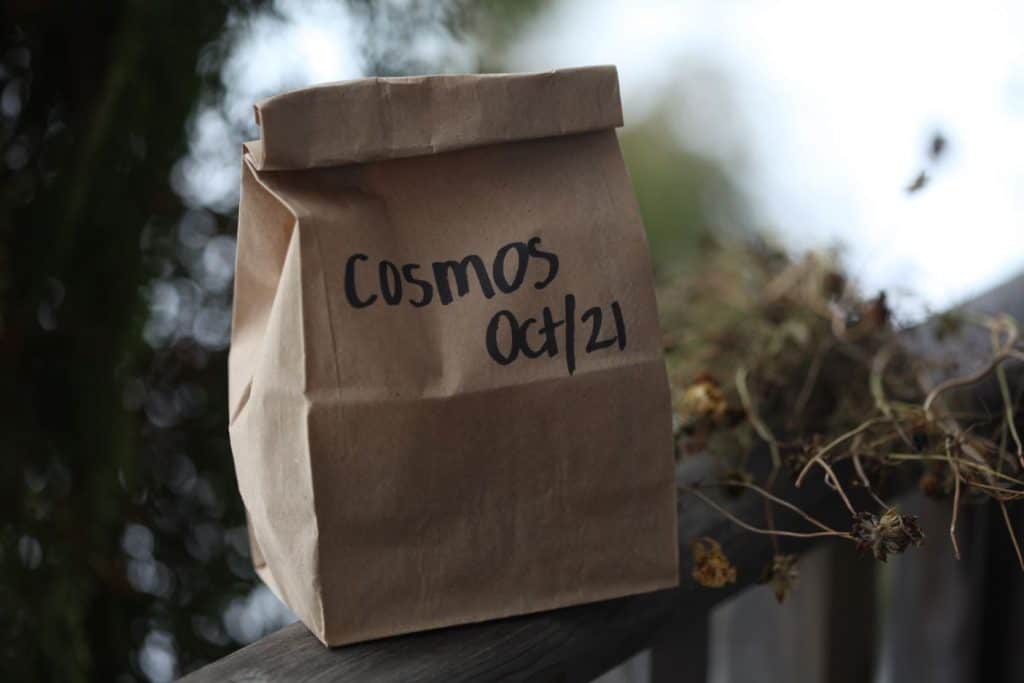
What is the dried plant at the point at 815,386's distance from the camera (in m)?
0.75

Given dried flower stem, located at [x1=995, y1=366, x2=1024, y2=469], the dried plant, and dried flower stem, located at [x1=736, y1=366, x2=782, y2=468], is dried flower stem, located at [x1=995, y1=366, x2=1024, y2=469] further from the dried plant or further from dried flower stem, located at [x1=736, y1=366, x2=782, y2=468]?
dried flower stem, located at [x1=736, y1=366, x2=782, y2=468]

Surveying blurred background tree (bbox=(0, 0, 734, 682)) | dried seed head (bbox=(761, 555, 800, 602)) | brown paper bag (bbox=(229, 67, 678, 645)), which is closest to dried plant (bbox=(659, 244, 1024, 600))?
dried seed head (bbox=(761, 555, 800, 602))

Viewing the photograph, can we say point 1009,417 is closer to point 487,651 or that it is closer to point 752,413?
point 752,413

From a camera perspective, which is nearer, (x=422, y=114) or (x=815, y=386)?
(x=422, y=114)

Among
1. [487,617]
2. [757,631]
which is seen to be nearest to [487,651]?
[487,617]

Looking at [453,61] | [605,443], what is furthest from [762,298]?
[605,443]

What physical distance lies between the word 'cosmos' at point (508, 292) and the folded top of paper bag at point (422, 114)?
0.06 meters

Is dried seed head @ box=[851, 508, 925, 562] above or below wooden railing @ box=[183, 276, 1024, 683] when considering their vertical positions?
above

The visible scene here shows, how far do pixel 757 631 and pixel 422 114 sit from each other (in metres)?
0.97

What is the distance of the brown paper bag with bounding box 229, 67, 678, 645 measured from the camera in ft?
1.79

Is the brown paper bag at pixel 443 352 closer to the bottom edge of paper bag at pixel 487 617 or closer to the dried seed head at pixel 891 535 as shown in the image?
the bottom edge of paper bag at pixel 487 617

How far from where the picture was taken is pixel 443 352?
572mm

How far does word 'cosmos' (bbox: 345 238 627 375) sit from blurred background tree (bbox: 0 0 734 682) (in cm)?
39

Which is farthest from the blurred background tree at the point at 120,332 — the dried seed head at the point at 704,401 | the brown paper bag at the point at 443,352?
the dried seed head at the point at 704,401
